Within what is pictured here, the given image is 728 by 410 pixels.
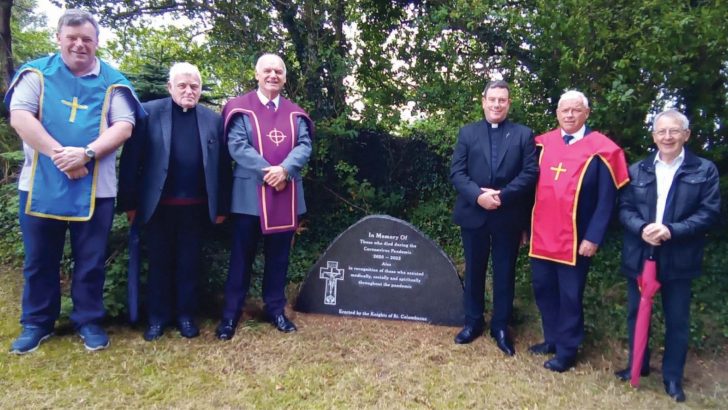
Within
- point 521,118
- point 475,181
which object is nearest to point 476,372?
point 475,181

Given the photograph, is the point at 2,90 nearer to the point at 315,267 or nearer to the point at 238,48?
the point at 238,48

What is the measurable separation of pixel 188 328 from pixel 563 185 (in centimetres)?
282

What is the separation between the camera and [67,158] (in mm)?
3311

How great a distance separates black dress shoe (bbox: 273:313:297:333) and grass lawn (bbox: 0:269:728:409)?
0.06 metres

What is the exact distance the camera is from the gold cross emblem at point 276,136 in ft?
12.9

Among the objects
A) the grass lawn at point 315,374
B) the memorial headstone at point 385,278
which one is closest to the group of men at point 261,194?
the grass lawn at point 315,374

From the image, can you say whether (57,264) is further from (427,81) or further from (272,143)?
(427,81)

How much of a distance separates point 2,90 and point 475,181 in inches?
221

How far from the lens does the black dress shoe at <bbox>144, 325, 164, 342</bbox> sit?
389 centimetres

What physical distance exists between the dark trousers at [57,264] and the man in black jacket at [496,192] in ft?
8.08

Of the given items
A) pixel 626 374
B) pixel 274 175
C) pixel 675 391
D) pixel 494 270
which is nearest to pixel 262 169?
pixel 274 175

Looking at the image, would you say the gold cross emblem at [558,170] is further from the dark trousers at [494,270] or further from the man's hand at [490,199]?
the dark trousers at [494,270]

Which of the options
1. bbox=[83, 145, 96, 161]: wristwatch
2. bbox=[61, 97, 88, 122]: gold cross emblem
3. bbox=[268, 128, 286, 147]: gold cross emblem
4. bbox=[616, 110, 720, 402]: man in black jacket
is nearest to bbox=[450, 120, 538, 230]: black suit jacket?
bbox=[616, 110, 720, 402]: man in black jacket

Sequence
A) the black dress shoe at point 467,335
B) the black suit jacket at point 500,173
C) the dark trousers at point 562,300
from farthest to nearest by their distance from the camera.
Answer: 1. the black dress shoe at point 467,335
2. the black suit jacket at point 500,173
3. the dark trousers at point 562,300
